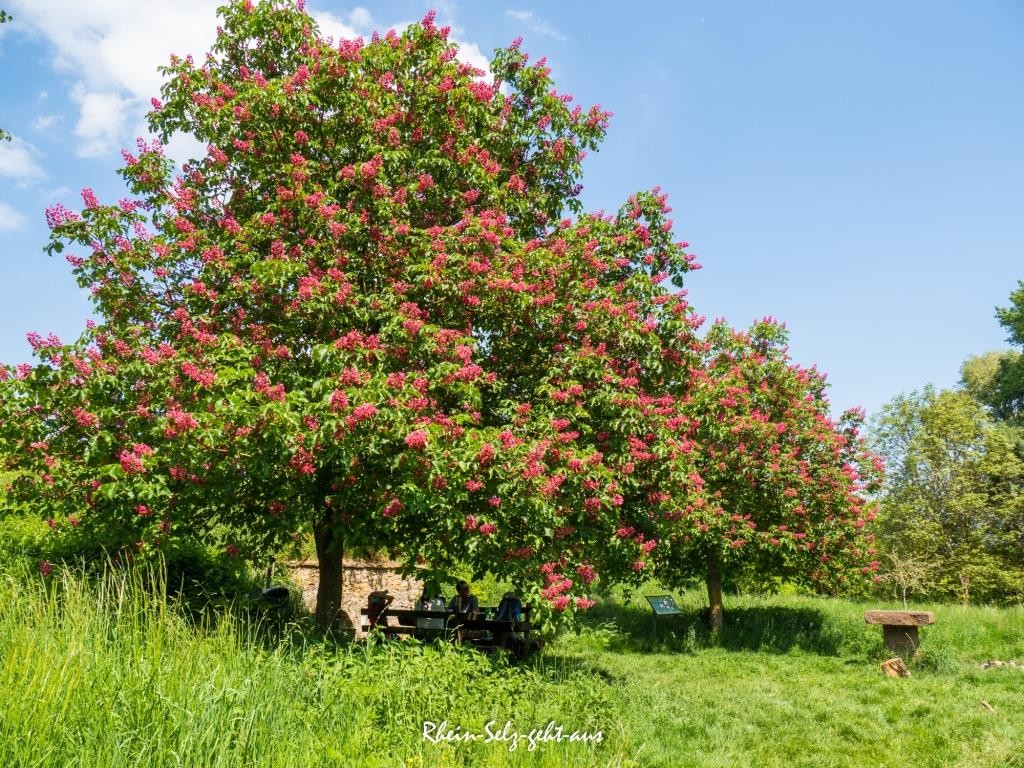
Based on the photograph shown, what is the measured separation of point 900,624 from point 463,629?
373 inches

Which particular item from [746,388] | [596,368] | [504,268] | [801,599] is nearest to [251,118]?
[504,268]

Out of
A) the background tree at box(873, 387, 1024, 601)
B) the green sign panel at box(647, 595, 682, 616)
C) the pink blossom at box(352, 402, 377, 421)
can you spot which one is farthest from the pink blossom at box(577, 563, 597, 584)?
the background tree at box(873, 387, 1024, 601)

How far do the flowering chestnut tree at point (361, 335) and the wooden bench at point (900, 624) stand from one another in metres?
6.28

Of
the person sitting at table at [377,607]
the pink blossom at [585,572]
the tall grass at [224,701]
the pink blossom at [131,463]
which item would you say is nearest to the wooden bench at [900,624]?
the pink blossom at [585,572]

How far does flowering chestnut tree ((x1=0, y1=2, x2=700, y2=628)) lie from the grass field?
1608mm

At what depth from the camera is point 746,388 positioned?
18.2 meters

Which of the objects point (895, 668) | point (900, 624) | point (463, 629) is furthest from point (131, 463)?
point (900, 624)

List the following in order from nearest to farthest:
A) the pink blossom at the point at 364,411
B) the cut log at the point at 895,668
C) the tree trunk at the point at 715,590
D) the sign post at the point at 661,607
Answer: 1. the pink blossom at the point at 364,411
2. the cut log at the point at 895,668
3. the sign post at the point at 661,607
4. the tree trunk at the point at 715,590

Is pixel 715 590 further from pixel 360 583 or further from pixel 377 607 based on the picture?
pixel 377 607

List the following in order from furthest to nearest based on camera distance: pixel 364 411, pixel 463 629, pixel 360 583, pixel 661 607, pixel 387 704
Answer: pixel 360 583, pixel 661 607, pixel 463 629, pixel 364 411, pixel 387 704

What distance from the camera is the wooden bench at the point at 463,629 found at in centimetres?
1127

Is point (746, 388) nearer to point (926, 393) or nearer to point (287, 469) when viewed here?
point (287, 469)

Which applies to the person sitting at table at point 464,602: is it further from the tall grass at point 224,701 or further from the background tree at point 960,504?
the background tree at point 960,504

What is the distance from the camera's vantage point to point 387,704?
6.58 metres
